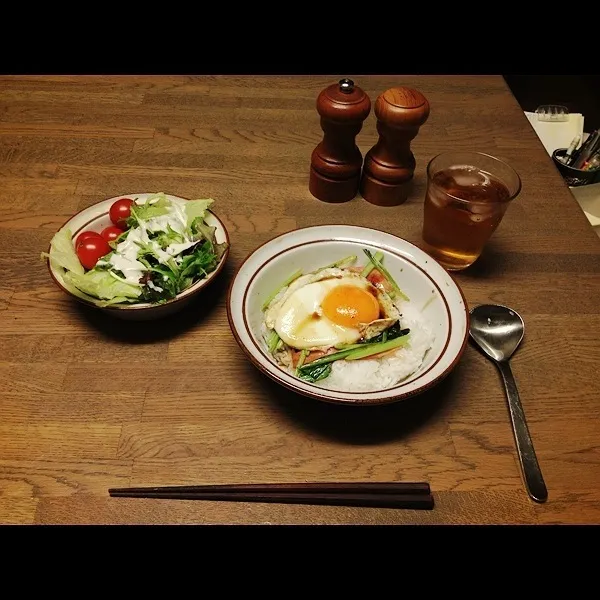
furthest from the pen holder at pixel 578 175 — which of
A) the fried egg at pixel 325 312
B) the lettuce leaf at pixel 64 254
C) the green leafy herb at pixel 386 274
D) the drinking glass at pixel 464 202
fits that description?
the lettuce leaf at pixel 64 254

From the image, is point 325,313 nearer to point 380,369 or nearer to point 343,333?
point 343,333

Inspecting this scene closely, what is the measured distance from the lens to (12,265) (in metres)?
1.64

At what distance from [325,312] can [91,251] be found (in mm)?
612

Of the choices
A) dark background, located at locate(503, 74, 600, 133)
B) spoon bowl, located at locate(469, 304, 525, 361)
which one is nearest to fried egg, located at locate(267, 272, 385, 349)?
spoon bowl, located at locate(469, 304, 525, 361)

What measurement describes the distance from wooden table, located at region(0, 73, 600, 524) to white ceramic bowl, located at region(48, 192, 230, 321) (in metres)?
0.09

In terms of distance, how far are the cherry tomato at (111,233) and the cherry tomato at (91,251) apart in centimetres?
4

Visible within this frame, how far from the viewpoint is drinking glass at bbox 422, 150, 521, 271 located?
1571 millimetres

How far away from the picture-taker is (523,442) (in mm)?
1288

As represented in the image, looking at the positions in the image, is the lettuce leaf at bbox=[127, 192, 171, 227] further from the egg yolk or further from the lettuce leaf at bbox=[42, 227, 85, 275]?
the egg yolk

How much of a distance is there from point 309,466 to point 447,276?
1.92 ft

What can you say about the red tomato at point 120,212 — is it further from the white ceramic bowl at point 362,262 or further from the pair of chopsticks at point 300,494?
the pair of chopsticks at point 300,494

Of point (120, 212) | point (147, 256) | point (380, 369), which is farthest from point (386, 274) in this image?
point (120, 212)

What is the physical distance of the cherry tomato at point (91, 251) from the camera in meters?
1.48
